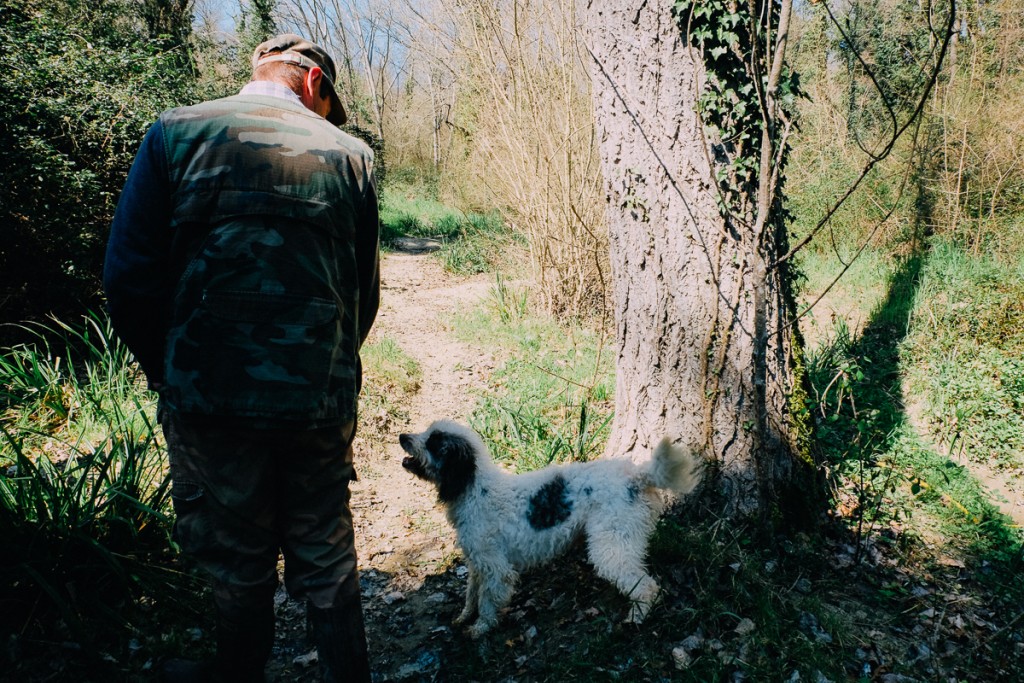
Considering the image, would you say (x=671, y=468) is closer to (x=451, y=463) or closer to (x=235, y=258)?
(x=451, y=463)

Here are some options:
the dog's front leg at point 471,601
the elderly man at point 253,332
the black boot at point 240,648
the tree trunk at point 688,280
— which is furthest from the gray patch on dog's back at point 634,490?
the black boot at point 240,648

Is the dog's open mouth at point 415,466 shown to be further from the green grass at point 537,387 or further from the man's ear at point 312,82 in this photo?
the man's ear at point 312,82

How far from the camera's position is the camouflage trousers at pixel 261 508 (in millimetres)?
1810

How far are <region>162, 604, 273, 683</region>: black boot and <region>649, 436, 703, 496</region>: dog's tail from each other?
1.76 meters

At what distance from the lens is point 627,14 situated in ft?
9.43

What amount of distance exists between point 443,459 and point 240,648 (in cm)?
117

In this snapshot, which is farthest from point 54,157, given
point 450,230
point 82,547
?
point 450,230

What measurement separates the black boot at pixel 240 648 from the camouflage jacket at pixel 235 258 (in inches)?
30.1

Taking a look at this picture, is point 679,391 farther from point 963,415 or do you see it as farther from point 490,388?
point 963,415

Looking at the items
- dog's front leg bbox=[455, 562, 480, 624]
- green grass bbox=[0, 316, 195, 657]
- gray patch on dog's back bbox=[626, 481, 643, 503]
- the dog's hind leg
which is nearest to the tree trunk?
gray patch on dog's back bbox=[626, 481, 643, 503]

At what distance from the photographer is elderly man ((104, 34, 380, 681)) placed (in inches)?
68.4

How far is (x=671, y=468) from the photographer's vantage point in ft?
8.60

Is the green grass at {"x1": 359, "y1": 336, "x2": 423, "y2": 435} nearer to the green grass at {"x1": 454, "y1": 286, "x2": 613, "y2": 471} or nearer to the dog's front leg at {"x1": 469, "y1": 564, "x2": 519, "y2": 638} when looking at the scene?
the green grass at {"x1": 454, "y1": 286, "x2": 613, "y2": 471}

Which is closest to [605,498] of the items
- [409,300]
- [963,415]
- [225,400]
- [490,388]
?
[225,400]
